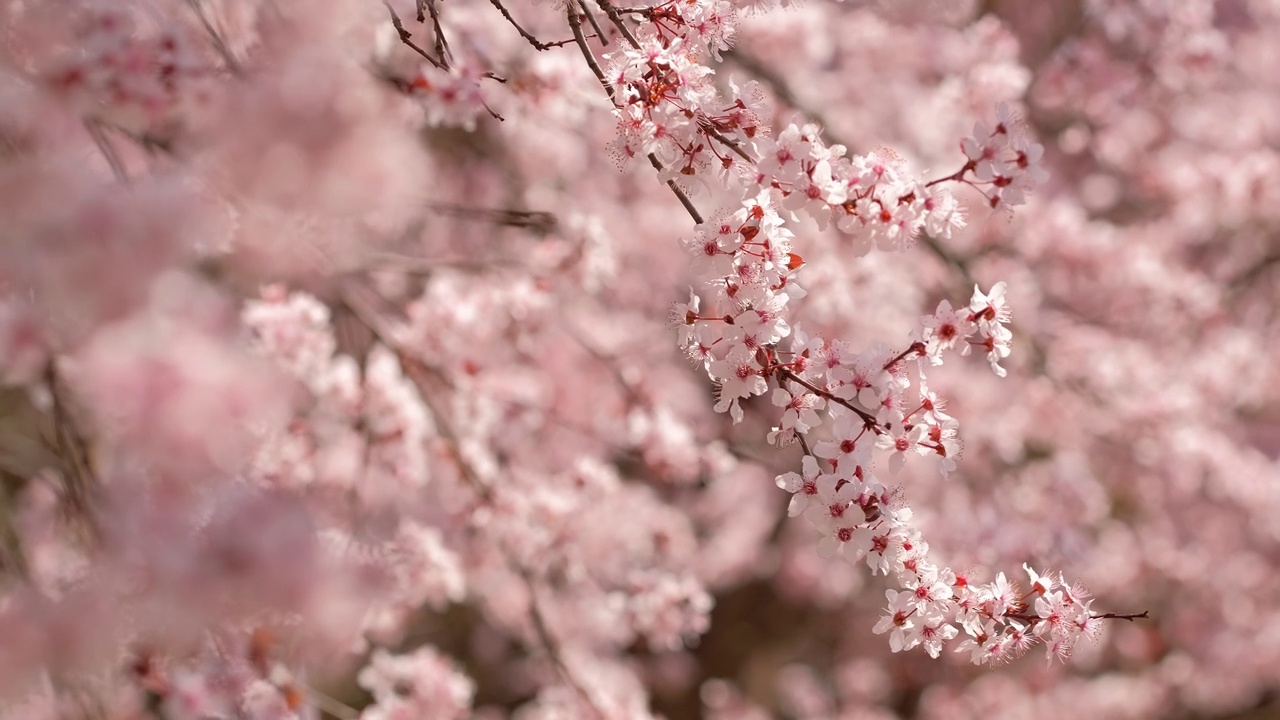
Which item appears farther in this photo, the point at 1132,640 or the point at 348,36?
the point at 1132,640

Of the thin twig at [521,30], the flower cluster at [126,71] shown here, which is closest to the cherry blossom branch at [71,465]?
the flower cluster at [126,71]

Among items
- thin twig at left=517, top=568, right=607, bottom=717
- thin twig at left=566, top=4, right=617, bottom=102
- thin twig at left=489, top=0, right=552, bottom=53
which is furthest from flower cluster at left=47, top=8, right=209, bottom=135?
thin twig at left=517, top=568, right=607, bottom=717

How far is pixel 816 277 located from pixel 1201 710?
4.55 meters

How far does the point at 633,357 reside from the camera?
16.2 feet

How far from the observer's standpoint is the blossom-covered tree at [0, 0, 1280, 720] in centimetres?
163

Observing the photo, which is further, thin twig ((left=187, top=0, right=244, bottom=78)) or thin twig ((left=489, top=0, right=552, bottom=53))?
thin twig ((left=187, top=0, right=244, bottom=78))

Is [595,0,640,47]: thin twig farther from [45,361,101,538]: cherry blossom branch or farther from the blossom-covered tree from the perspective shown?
[45,361,101,538]: cherry blossom branch

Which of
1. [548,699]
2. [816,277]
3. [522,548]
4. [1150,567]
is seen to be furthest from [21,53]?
[1150,567]

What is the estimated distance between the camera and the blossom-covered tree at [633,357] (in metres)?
1.63

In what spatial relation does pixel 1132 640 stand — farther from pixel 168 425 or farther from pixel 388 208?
pixel 168 425

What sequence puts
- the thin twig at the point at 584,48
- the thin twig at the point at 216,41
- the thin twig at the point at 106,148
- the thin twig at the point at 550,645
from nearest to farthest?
the thin twig at the point at 584,48 → the thin twig at the point at 106,148 → the thin twig at the point at 216,41 → the thin twig at the point at 550,645

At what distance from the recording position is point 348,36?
288 centimetres

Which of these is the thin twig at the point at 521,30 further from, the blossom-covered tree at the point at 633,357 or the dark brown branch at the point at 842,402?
the dark brown branch at the point at 842,402

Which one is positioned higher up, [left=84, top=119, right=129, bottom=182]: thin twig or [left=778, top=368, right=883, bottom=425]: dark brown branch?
[left=778, top=368, right=883, bottom=425]: dark brown branch
